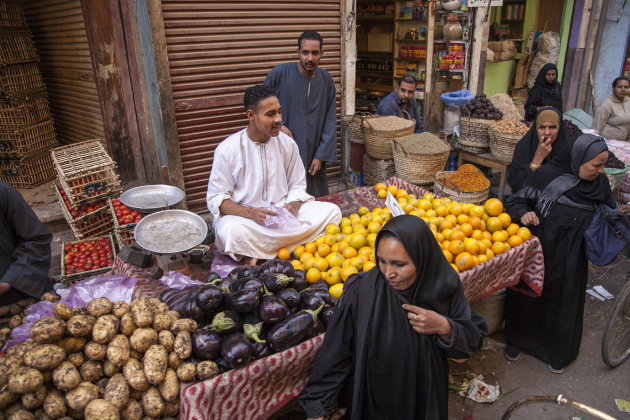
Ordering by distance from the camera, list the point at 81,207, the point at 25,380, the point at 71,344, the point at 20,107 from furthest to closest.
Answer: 1. the point at 20,107
2. the point at 81,207
3. the point at 71,344
4. the point at 25,380

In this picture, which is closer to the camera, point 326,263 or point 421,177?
point 326,263

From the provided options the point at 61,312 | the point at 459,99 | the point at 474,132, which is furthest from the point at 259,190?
the point at 459,99

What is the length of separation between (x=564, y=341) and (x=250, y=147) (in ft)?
9.75

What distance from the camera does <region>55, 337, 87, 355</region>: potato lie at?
1.94m

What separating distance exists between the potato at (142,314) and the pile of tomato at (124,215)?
95.7 inches

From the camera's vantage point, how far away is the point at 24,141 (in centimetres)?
593

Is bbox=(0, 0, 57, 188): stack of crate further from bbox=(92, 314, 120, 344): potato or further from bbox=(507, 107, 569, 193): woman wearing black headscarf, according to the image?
bbox=(507, 107, 569, 193): woman wearing black headscarf

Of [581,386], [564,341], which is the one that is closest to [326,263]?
[564,341]

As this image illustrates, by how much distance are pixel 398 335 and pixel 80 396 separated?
1.36 meters

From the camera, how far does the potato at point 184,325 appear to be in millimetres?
2146

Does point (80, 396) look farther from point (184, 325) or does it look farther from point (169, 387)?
point (184, 325)

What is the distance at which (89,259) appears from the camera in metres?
4.23

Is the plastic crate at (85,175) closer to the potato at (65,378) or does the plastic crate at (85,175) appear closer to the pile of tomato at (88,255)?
the pile of tomato at (88,255)

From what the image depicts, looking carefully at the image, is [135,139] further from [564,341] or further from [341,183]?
[564,341]
